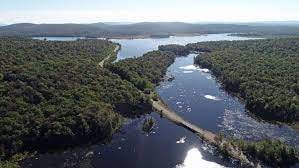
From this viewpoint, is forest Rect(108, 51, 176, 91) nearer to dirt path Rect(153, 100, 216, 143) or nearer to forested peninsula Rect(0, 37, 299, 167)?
forested peninsula Rect(0, 37, 299, 167)

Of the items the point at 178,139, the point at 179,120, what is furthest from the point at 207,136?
the point at 179,120

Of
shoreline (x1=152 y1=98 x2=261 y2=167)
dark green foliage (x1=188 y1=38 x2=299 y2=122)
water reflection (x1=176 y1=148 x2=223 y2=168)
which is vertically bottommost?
water reflection (x1=176 y1=148 x2=223 y2=168)

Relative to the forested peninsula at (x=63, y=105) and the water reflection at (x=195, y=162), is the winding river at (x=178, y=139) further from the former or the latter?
the forested peninsula at (x=63, y=105)

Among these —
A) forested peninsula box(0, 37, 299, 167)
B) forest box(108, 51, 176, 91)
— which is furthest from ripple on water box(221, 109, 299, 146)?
forest box(108, 51, 176, 91)

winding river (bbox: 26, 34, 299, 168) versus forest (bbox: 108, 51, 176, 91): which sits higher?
forest (bbox: 108, 51, 176, 91)

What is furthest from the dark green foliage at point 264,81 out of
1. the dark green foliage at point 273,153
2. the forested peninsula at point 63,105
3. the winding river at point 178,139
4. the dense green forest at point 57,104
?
the dense green forest at point 57,104

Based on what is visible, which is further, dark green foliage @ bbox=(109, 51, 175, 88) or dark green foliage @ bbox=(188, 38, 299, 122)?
dark green foliage @ bbox=(109, 51, 175, 88)
